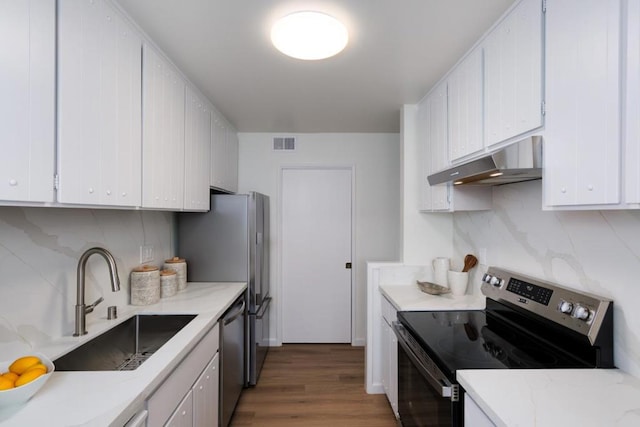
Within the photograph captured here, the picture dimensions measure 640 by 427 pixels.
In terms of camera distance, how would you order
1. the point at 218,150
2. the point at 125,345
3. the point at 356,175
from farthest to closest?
the point at 356,175, the point at 218,150, the point at 125,345

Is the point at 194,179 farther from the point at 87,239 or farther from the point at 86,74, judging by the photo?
the point at 86,74

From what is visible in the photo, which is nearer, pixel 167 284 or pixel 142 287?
pixel 142 287

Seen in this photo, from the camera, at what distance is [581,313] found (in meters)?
1.26

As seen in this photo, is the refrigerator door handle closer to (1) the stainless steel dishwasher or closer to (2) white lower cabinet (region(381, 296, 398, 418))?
(1) the stainless steel dishwasher

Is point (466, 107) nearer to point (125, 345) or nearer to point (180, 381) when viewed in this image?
point (180, 381)

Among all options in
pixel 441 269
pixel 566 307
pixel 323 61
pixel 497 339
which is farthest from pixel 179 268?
pixel 566 307

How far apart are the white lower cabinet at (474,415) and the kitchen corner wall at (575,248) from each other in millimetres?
616

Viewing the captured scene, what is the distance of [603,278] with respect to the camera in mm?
1255

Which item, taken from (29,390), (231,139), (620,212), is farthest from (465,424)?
(231,139)

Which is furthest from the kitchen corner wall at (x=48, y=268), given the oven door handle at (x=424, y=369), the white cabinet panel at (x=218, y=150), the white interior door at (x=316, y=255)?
the white interior door at (x=316, y=255)

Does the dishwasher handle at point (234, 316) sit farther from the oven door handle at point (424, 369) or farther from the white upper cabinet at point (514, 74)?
the white upper cabinet at point (514, 74)

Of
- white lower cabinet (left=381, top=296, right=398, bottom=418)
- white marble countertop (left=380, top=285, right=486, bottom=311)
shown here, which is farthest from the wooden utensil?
white lower cabinet (left=381, top=296, right=398, bottom=418)

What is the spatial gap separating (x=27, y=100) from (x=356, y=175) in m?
2.88

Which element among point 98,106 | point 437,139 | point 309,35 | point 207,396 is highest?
point 309,35
